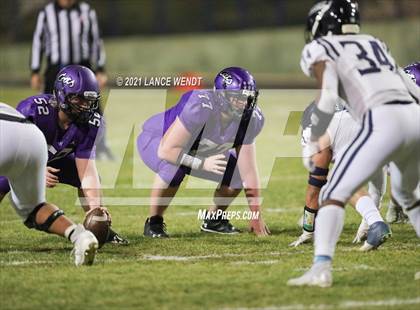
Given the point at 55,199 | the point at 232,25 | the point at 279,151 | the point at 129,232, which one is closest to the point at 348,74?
the point at 129,232

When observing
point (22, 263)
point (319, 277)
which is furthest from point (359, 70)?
point (22, 263)

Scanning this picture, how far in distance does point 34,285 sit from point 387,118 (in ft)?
6.39

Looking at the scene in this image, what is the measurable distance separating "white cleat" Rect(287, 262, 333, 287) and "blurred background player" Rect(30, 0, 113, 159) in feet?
20.5

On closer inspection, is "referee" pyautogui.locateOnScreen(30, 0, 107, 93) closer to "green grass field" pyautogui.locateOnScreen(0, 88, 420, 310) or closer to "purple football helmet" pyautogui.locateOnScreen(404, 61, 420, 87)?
"green grass field" pyautogui.locateOnScreen(0, 88, 420, 310)

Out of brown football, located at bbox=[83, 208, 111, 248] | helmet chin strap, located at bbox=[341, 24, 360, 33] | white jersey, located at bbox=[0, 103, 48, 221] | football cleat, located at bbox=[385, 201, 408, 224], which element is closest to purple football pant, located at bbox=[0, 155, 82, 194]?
brown football, located at bbox=[83, 208, 111, 248]

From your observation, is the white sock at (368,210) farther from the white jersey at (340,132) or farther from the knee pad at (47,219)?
the knee pad at (47,219)

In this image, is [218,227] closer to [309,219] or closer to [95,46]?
[309,219]

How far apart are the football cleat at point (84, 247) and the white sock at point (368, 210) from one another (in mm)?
1683

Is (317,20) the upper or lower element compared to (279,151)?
upper

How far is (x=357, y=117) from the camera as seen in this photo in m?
5.16

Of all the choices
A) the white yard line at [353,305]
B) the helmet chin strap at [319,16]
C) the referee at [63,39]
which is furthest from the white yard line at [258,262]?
the referee at [63,39]

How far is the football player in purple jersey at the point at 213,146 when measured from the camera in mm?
6617

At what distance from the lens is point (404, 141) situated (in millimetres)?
4941

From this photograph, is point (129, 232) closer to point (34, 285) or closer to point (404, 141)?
point (34, 285)
